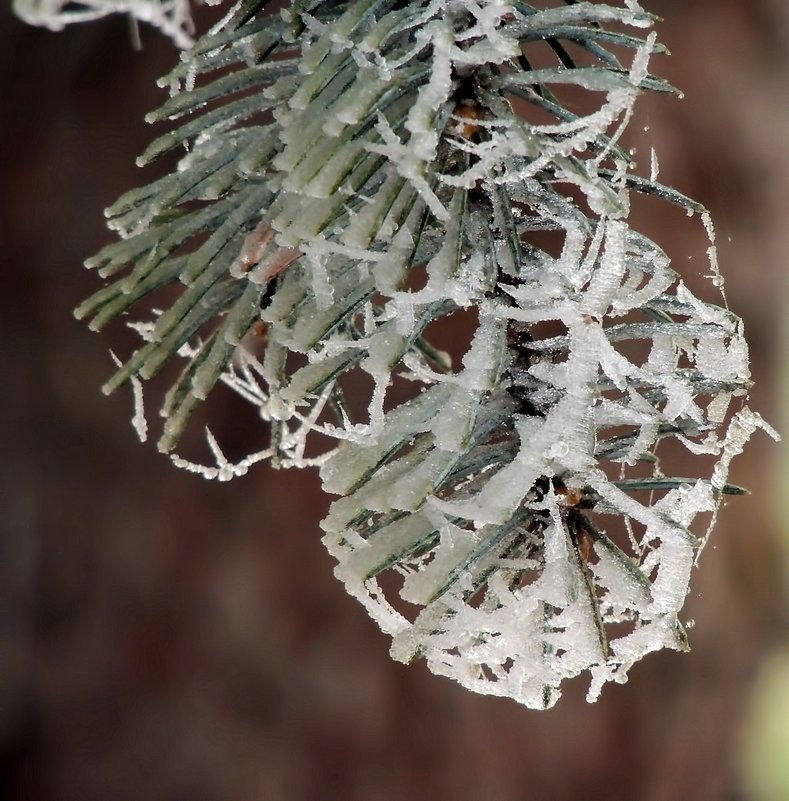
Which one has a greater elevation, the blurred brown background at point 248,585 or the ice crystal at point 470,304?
the ice crystal at point 470,304

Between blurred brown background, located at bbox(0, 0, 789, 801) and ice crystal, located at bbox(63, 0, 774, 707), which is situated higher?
ice crystal, located at bbox(63, 0, 774, 707)

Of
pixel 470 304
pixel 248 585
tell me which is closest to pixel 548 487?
pixel 470 304

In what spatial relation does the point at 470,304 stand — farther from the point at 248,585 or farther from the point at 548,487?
the point at 248,585

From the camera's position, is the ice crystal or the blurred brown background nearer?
the ice crystal

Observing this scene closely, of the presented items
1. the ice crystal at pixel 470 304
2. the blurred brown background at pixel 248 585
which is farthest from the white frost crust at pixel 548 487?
the blurred brown background at pixel 248 585

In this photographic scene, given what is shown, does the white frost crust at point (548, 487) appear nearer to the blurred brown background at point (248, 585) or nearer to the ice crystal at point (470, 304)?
the ice crystal at point (470, 304)

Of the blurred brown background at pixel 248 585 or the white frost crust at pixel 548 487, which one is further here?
the blurred brown background at pixel 248 585

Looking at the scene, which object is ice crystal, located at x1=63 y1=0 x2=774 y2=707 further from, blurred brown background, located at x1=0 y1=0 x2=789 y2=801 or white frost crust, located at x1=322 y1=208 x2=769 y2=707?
blurred brown background, located at x1=0 y1=0 x2=789 y2=801

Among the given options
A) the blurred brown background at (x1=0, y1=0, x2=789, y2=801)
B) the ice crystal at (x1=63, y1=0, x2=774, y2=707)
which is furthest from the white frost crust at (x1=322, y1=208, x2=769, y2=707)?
the blurred brown background at (x1=0, y1=0, x2=789, y2=801)

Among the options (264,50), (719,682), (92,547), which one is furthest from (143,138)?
(719,682)
